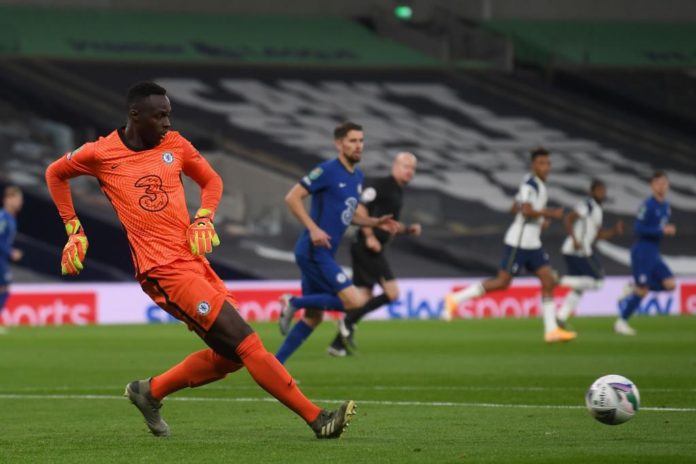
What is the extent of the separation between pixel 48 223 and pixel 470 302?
28.0 feet

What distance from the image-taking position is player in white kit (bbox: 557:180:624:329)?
73.6ft

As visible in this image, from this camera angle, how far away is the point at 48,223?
29.8m

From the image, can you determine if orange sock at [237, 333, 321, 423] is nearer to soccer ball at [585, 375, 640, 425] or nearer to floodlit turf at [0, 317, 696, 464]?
floodlit turf at [0, 317, 696, 464]

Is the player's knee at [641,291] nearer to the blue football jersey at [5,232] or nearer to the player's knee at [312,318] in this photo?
the player's knee at [312,318]

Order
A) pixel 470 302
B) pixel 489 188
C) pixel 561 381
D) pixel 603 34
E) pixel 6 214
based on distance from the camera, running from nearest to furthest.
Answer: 1. pixel 561 381
2. pixel 6 214
3. pixel 470 302
4. pixel 489 188
5. pixel 603 34

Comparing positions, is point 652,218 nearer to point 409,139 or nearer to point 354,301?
point 354,301

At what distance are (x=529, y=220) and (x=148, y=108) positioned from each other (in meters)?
10.8

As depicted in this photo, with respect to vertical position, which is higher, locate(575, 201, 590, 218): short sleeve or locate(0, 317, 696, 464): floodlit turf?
locate(575, 201, 590, 218): short sleeve

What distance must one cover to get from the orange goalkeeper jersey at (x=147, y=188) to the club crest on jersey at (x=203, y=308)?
33 cm

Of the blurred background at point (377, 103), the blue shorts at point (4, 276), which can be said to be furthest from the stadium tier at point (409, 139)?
the blue shorts at point (4, 276)

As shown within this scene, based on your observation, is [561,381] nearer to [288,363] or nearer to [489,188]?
[288,363]

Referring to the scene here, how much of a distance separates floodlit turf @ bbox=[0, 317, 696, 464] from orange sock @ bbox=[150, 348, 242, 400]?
336 mm

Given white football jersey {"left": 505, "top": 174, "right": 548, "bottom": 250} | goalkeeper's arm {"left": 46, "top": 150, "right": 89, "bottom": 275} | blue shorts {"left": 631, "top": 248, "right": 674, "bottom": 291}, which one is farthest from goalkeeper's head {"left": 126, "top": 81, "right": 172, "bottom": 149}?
blue shorts {"left": 631, "top": 248, "right": 674, "bottom": 291}

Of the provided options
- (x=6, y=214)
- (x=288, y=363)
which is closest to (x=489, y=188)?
(x=6, y=214)
